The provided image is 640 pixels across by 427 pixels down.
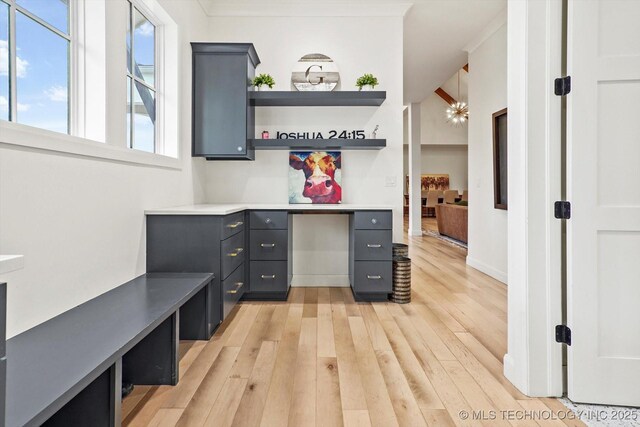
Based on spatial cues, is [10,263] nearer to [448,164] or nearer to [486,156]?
[486,156]

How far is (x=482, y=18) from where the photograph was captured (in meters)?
4.06

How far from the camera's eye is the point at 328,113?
3826 mm

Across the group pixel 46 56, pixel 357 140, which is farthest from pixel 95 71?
pixel 357 140

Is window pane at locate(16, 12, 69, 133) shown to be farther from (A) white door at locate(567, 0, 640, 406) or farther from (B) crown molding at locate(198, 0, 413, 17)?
(A) white door at locate(567, 0, 640, 406)

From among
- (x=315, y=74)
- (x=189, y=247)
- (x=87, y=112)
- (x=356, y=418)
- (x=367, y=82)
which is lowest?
(x=356, y=418)

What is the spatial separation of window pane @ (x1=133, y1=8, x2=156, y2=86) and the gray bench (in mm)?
1571

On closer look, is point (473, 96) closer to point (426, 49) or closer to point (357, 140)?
point (426, 49)

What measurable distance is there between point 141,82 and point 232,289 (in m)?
1.68

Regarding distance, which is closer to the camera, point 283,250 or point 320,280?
point 283,250

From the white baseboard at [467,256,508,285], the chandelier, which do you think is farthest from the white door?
the chandelier

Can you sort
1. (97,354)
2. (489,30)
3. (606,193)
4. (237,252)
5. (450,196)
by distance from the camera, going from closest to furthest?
1. (97,354)
2. (606,193)
3. (237,252)
4. (489,30)
5. (450,196)

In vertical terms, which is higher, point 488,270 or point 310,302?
point 488,270

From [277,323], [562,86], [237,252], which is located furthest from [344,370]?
[562,86]

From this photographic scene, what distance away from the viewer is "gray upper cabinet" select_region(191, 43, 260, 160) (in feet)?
10.9
